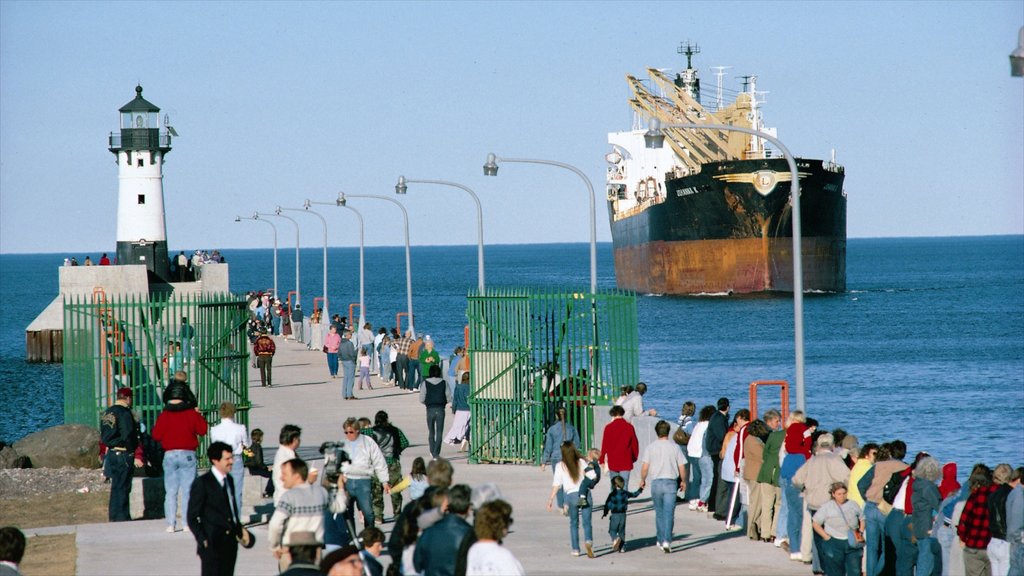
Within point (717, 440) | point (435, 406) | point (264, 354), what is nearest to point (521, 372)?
point (435, 406)

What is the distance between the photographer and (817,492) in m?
11.9

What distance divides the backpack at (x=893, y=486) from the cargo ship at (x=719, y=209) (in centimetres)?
6961

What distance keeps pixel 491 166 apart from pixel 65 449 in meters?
10.0

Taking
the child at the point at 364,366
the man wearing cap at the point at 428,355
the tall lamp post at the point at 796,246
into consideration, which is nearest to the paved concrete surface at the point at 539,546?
the tall lamp post at the point at 796,246

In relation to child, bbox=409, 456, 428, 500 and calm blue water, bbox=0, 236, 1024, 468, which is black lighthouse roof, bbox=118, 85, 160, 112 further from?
child, bbox=409, 456, 428, 500

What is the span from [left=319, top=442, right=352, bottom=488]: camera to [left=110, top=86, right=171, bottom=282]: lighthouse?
142 ft

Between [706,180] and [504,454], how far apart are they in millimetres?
65285

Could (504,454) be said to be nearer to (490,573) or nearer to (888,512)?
(888,512)

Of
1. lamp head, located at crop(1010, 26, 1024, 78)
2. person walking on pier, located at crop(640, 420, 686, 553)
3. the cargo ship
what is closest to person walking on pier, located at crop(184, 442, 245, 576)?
person walking on pier, located at crop(640, 420, 686, 553)

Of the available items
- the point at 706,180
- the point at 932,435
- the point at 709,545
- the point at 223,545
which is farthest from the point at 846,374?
the point at 223,545

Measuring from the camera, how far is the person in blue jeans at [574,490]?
1267 centimetres

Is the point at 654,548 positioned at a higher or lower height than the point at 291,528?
lower

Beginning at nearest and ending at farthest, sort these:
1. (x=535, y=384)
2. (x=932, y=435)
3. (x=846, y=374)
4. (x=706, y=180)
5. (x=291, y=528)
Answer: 1. (x=291, y=528)
2. (x=535, y=384)
3. (x=932, y=435)
4. (x=846, y=374)
5. (x=706, y=180)

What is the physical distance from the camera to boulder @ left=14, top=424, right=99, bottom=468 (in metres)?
19.3
